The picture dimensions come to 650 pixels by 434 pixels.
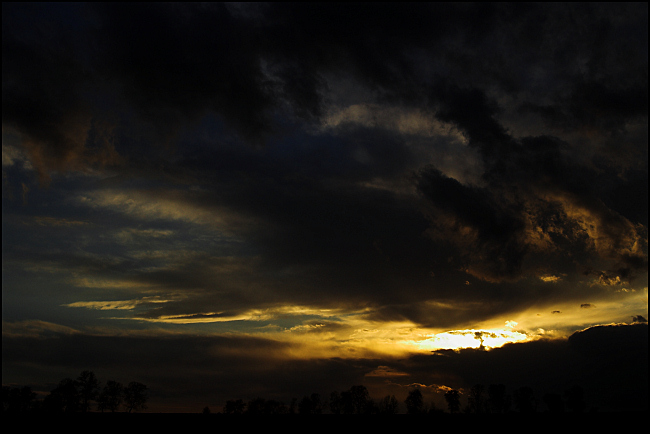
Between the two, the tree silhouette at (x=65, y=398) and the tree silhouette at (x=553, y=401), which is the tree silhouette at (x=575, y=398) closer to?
the tree silhouette at (x=553, y=401)

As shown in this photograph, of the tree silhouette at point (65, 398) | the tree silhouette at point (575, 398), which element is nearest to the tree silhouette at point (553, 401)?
the tree silhouette at point (575, 398)

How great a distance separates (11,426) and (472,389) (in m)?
183

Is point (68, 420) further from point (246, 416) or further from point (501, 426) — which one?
point (501, 426)

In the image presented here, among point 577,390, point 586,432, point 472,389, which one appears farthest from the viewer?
point 472,389

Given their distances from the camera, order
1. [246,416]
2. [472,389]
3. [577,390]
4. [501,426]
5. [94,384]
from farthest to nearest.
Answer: [472,389], [94,384], [577,390], [246,416], [501,426]

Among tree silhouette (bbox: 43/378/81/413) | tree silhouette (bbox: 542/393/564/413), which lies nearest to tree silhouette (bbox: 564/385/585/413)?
tree silhouette (bbox: 542/393/564/413)

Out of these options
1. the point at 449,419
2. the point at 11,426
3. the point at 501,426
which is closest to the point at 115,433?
the point at 11,426

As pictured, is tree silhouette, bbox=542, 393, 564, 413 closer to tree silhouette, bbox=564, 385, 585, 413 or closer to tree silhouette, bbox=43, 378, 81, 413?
tree silhouette, bbox=564, 385, 585, 413

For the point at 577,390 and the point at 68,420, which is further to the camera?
the point at 577,390

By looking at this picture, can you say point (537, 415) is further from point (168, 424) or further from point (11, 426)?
point (11, 426)

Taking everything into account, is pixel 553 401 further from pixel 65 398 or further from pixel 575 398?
pixel 65 398

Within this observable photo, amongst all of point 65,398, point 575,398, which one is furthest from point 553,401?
point 65,398

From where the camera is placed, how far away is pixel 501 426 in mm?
49062

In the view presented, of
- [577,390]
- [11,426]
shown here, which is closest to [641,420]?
[11,426]
